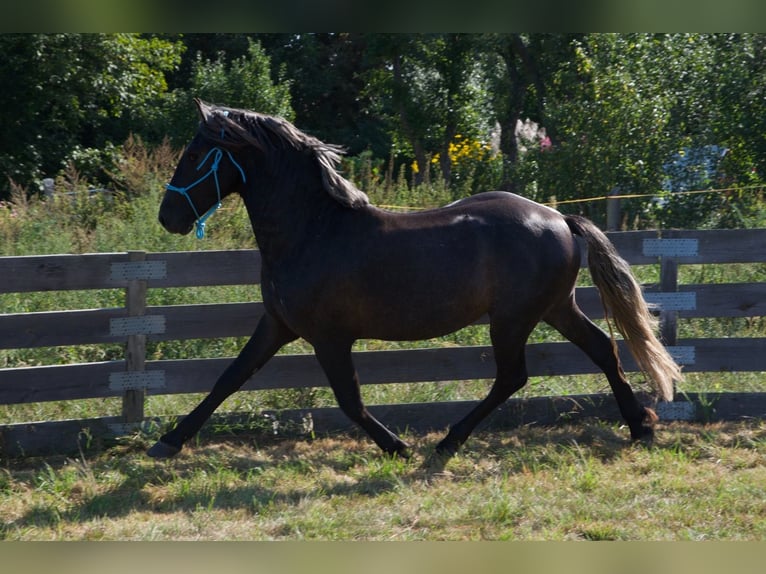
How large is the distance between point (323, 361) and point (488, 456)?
4.09 ft

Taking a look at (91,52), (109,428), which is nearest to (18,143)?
(91,52)

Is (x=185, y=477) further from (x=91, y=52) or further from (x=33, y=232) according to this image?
(x=91, y=52)

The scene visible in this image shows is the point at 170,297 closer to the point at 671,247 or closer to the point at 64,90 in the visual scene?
the point at 671,247

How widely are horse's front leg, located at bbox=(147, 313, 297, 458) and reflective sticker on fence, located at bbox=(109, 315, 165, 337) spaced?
0.74 meters

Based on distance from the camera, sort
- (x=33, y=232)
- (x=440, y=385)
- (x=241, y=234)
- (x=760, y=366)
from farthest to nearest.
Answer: (x=241, y=234), (x=33, y=232), (x=440, y=385), (x=760, y=366)

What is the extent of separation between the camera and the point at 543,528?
442 cm

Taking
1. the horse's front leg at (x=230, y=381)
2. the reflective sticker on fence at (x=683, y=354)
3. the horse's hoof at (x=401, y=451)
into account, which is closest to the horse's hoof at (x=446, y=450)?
the horse's hoof at (x=401, y=451)

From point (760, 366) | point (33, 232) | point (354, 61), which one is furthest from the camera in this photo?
point (354, 61)

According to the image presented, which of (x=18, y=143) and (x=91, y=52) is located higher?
(x=91, y=52)

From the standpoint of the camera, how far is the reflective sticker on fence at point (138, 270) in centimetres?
595

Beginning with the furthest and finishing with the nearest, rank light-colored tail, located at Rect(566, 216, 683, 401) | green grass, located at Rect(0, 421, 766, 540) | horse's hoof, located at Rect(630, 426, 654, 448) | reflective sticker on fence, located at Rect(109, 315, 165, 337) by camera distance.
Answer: reflective sticker on fence, located at Rect(109, 315, 165, 337) < horse's hoof, located at Rect(630, 426, 654, 448) < light-colored tail, located at Rect(566, 216, 683, 401) < green grass, located at Rect(0, 421, 766, 540)

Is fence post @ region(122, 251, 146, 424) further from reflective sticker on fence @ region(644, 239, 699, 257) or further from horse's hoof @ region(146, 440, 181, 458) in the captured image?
reflective sticker on fence @ region(644, 239, 699, 257)

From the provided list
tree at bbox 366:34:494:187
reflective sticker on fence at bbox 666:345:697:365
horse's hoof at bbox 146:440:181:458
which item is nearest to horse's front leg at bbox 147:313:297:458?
horse's hoof at bbox 146:440:181:458

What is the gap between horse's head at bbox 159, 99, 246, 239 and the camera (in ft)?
17.4
